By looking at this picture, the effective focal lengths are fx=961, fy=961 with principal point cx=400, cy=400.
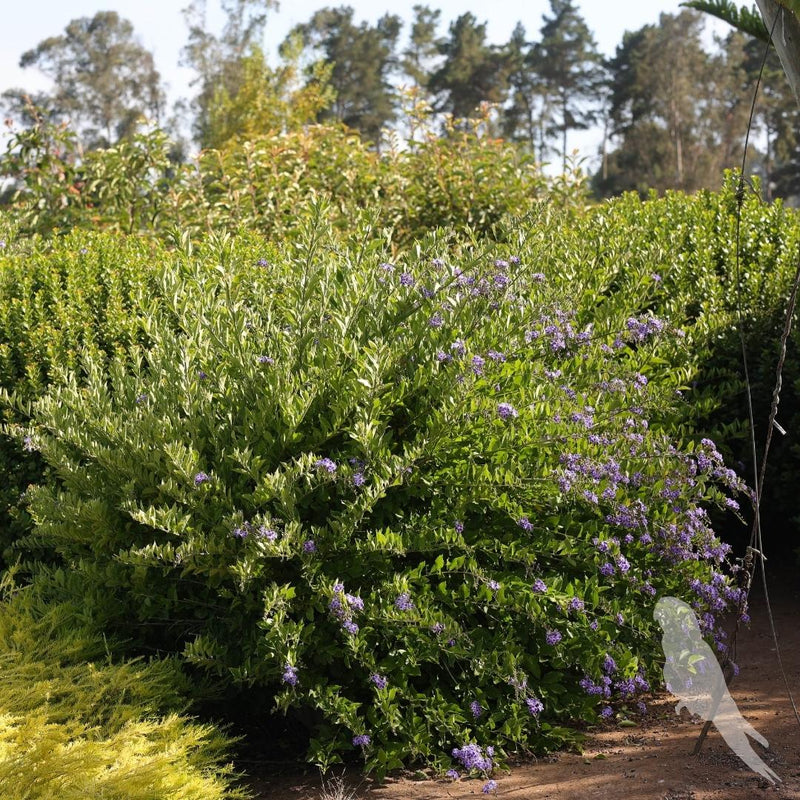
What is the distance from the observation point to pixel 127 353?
17.3ft

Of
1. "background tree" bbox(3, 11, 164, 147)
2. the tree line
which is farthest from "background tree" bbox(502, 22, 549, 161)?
"background tree" bbox(3, 11, 164, 147)

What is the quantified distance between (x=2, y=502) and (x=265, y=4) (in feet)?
146

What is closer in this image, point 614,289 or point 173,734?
point 173,734

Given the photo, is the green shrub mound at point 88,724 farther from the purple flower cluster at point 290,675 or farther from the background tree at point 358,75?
the background tree at point 358,75

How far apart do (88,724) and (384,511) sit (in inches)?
48.5

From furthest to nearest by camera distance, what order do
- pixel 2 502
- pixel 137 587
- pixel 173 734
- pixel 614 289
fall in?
pixel 614 289 < pixel 2 502 < pixel 137 587 < pixel 173 734

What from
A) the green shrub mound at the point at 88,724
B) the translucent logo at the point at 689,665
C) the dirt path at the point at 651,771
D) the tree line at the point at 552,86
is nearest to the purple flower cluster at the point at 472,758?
the dirt path at the point at 651,771

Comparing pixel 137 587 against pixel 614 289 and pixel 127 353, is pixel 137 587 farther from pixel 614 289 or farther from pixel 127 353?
pixel 614 289

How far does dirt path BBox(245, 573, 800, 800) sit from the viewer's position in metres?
3.03

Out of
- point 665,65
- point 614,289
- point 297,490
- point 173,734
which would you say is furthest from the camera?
point 665,65

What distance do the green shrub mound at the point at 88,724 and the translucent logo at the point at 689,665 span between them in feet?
5.57

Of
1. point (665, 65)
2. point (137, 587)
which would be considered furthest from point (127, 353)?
point (665, 65)

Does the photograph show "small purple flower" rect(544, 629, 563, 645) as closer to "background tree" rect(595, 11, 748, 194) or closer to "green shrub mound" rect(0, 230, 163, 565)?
"green shrub mound" rect(0, 230, 163, 565)

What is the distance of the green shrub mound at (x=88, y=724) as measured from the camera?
2.74m
